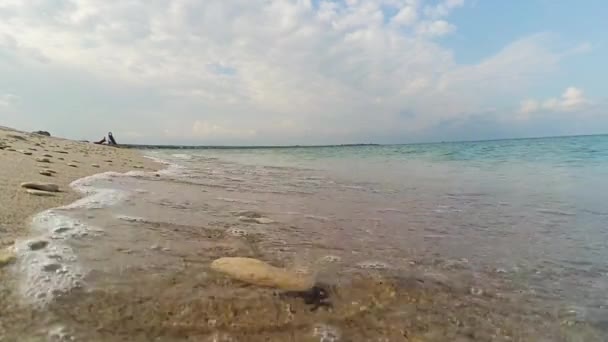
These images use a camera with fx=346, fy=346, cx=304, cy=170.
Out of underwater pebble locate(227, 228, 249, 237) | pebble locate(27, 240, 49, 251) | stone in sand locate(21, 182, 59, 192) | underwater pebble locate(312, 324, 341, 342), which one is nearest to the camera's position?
underwater pebble locate(312, 324, 341, 342)

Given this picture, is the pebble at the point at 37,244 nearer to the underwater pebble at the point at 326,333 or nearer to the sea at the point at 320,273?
the sea at the point at 320,273

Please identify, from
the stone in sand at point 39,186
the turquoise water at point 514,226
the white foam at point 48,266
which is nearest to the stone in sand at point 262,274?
the white foam at point 48,266

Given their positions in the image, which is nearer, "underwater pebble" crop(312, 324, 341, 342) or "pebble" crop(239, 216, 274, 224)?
"underwater pebble" crop(312, 324, 341, 342)

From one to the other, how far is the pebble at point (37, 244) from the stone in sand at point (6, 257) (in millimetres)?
185

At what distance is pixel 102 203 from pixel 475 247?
472 centimetres

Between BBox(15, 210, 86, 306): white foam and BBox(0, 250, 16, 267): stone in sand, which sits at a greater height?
BBox(0, 250, 16, 267): stone in sand

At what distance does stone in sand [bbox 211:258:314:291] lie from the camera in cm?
247

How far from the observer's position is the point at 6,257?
7.91 feet

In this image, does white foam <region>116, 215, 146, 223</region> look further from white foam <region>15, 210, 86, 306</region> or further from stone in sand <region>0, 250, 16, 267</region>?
stone in sand <region>0, 250, 16, 267</region>

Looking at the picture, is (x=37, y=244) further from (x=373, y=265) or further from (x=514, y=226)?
(x=514, y=226)

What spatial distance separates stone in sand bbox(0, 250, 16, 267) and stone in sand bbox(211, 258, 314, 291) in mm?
1360

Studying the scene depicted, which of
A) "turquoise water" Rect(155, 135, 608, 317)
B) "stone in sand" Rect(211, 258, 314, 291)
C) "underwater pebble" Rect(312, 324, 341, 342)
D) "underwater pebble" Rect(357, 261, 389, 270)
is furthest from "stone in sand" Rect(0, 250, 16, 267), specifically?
"turquoise water" Rect(155, 135, 608, 317)

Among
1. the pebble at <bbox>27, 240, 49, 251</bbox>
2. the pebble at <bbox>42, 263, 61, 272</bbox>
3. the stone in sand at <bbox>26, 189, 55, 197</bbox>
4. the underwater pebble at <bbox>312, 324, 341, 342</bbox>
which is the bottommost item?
the underwater pebble at <bbox>312, 324, 341, 342</bbox>

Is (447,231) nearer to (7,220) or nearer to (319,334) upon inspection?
(319,334)
